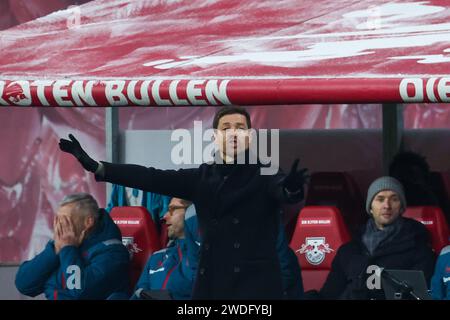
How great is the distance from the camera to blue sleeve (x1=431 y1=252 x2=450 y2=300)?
374 inches

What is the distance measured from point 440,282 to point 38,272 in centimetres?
223

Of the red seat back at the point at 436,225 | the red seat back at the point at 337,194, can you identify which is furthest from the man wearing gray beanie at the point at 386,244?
the red seat back at the point at 337,194

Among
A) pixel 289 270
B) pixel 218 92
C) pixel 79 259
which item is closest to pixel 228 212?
pixel 218 92

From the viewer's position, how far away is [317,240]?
10453 millimetres

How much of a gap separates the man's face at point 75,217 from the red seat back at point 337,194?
1523 millimetres

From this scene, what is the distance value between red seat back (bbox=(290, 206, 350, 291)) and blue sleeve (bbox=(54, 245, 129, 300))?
1.03 metres

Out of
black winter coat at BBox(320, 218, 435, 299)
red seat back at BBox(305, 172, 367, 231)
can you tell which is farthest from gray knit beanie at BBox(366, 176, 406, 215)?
red seat back at BBox(305, 172, 367, 231)

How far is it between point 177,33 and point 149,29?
0.34 meters

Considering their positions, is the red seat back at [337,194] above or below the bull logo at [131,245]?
above

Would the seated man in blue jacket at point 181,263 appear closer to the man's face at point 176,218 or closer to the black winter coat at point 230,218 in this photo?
the man's face at point 176,218

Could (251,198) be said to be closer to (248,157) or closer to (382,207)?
(248,157)

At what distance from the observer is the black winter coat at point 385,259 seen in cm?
971

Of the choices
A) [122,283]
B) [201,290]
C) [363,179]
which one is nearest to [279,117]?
[363,179]

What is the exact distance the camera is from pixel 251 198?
8.89m
